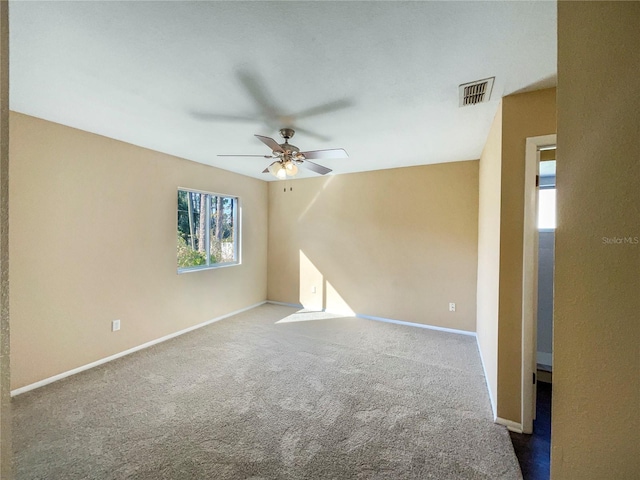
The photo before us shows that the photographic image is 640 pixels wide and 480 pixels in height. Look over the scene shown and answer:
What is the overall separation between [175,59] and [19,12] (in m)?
0.65

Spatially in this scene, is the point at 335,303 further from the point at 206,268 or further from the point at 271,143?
the point at 271,143

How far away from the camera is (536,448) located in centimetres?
173

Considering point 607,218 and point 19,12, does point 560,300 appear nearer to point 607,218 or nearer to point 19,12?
point 607,218

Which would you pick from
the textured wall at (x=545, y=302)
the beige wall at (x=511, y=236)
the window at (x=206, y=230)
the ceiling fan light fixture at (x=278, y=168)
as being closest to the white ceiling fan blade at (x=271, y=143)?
the ceiling fan light fixture at (x=278, y=168)

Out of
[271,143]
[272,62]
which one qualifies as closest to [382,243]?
[271,143]

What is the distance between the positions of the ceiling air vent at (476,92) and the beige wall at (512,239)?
172mm

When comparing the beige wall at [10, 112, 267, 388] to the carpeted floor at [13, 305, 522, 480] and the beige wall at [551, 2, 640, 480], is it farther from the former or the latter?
the beige wall at [551, 2, 640, 480]

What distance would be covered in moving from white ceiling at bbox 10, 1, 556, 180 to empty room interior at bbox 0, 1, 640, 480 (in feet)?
0.05

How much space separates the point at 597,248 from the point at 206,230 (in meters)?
4.29

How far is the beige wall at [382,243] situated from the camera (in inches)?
146

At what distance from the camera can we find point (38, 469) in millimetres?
1527

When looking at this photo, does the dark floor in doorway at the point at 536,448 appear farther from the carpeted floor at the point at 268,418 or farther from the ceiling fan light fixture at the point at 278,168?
the ceiling fan light fixture at the point at 278,168

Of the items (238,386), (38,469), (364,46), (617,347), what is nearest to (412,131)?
(364,46)

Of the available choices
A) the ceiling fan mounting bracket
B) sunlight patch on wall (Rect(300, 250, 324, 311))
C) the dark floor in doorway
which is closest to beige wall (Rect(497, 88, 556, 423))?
the dark floor in doorway
